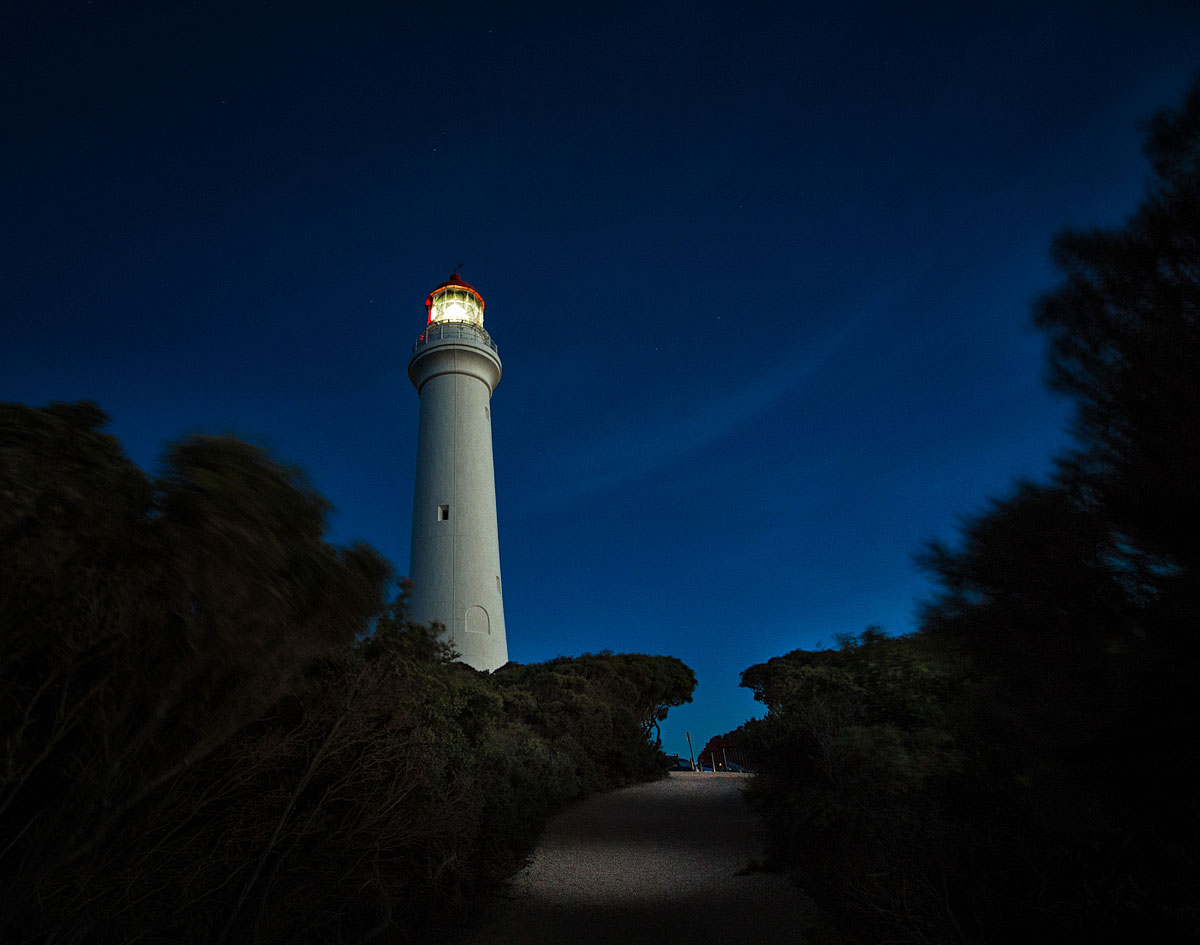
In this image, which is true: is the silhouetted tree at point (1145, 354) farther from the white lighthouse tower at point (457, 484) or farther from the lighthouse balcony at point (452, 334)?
the lighthouse balcony at point (452, 334)

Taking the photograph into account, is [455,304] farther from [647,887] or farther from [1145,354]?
[1145,354]

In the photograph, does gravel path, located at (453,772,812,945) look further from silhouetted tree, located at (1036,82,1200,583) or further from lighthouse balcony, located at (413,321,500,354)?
lighthouse balcony, located at (413,321,500,354)

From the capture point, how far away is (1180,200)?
14.2 feet

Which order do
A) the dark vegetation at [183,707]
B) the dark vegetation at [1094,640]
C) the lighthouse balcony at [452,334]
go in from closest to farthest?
the dark vegetation at [183,707] < the dark vegetation at [1094,640] < the lighthouse balcony at [452,334]

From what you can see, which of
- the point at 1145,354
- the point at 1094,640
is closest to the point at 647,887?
the point at 1094,640

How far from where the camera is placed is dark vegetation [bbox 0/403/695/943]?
11.6 ft

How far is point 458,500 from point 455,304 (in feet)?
27.8

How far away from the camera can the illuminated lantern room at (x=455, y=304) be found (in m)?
24.3

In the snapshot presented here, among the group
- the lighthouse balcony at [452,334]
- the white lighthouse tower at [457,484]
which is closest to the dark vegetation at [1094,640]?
the white lighthouse tower at [457,484]

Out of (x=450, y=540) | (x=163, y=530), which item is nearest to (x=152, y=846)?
(x=163, y=530)

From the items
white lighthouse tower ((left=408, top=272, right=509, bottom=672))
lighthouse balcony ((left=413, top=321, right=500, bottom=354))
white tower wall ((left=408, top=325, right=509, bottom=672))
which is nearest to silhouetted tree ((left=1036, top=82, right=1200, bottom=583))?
white lighthouse tower ((left=408, top=272, right=509, bottom=672))

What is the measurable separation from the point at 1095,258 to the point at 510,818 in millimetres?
10253

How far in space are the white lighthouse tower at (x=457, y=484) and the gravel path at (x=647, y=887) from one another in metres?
7.54

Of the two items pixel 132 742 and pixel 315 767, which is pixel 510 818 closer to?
pixel 315 767
